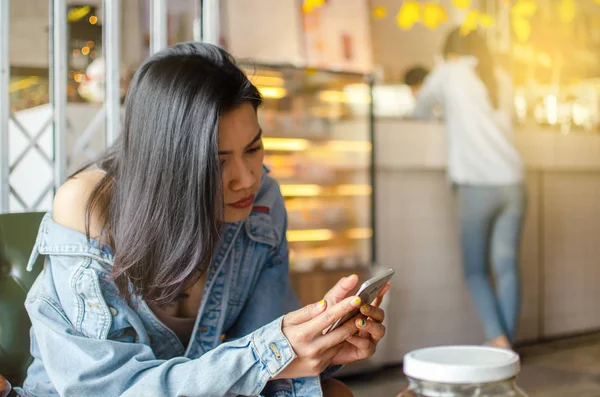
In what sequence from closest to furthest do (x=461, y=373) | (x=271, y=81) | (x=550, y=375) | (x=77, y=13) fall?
(x=461, y=373) → (x=77, y=13) → (x=271, y=81) → (x=550, y=375)

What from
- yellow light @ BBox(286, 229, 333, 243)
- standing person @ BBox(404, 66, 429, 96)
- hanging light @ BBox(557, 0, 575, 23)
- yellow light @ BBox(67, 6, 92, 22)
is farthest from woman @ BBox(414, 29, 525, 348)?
yellow light @ BBox(67, 6, 92, 22)

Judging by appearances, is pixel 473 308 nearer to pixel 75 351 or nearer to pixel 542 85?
pixel 542 85

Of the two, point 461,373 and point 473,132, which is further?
point 473,132

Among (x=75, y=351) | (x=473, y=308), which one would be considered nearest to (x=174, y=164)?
(x=75, y=351)

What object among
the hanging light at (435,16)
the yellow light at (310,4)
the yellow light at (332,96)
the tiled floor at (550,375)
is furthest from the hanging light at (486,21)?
the tiled floor at (550,375)

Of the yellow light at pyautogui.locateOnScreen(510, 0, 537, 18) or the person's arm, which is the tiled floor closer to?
the person's arm

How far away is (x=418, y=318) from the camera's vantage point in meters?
4.04

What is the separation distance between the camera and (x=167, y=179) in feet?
4.18

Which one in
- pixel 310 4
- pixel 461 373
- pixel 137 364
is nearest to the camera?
pixel 461 373

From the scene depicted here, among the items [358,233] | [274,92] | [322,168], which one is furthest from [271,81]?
[358,233]

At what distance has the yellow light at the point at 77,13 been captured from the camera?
8.76 feet

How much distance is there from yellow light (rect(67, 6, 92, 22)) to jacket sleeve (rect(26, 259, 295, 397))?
67.5 inches

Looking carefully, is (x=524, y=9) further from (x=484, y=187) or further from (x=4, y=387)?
(x=4, y=387)

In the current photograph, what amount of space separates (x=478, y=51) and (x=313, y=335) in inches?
129
